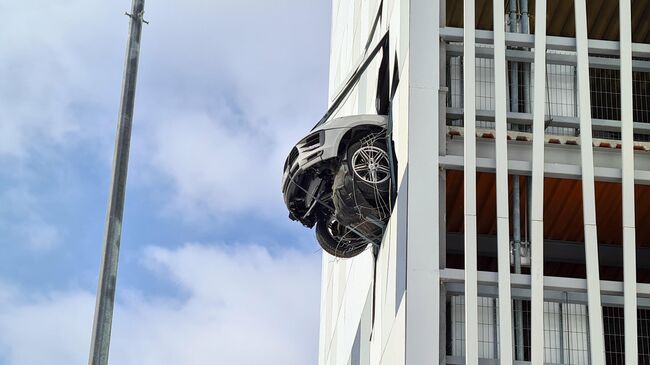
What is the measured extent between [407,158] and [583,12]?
4.97m

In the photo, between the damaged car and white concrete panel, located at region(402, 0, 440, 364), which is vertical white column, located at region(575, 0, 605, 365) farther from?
the damaged car

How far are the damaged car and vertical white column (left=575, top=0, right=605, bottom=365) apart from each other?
162 inches

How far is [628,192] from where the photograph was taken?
77.2 ft

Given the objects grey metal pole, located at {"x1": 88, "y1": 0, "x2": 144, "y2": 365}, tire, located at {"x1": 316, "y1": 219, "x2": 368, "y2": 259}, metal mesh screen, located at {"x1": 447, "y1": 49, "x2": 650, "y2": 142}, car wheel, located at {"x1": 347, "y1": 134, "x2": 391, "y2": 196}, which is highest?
metal mesh screen, located at {"x1": 447, "y1": 49, "x2": 650, "y2": 142}

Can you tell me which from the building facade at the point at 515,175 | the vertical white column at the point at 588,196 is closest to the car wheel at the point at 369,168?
the building facade at the point at 515,175

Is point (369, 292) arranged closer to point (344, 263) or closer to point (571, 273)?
point (571, 273)

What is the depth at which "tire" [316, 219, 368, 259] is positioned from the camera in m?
29.2

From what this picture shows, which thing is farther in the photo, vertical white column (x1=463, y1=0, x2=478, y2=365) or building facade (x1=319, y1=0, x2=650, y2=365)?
building facade (x1=319, y1=0, x2=650, y2=365)

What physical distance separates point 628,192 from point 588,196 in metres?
0.87

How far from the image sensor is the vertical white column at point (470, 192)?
22.2 metres

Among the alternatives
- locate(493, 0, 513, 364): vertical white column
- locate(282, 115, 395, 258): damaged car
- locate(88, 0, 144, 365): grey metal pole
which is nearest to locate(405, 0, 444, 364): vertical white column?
locate(493, 0, 513, 364): vertical white column

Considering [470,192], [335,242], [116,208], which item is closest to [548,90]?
[470,192]

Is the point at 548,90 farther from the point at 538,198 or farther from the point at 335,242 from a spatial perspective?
the point at 335,242

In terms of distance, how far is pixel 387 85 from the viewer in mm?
28469
